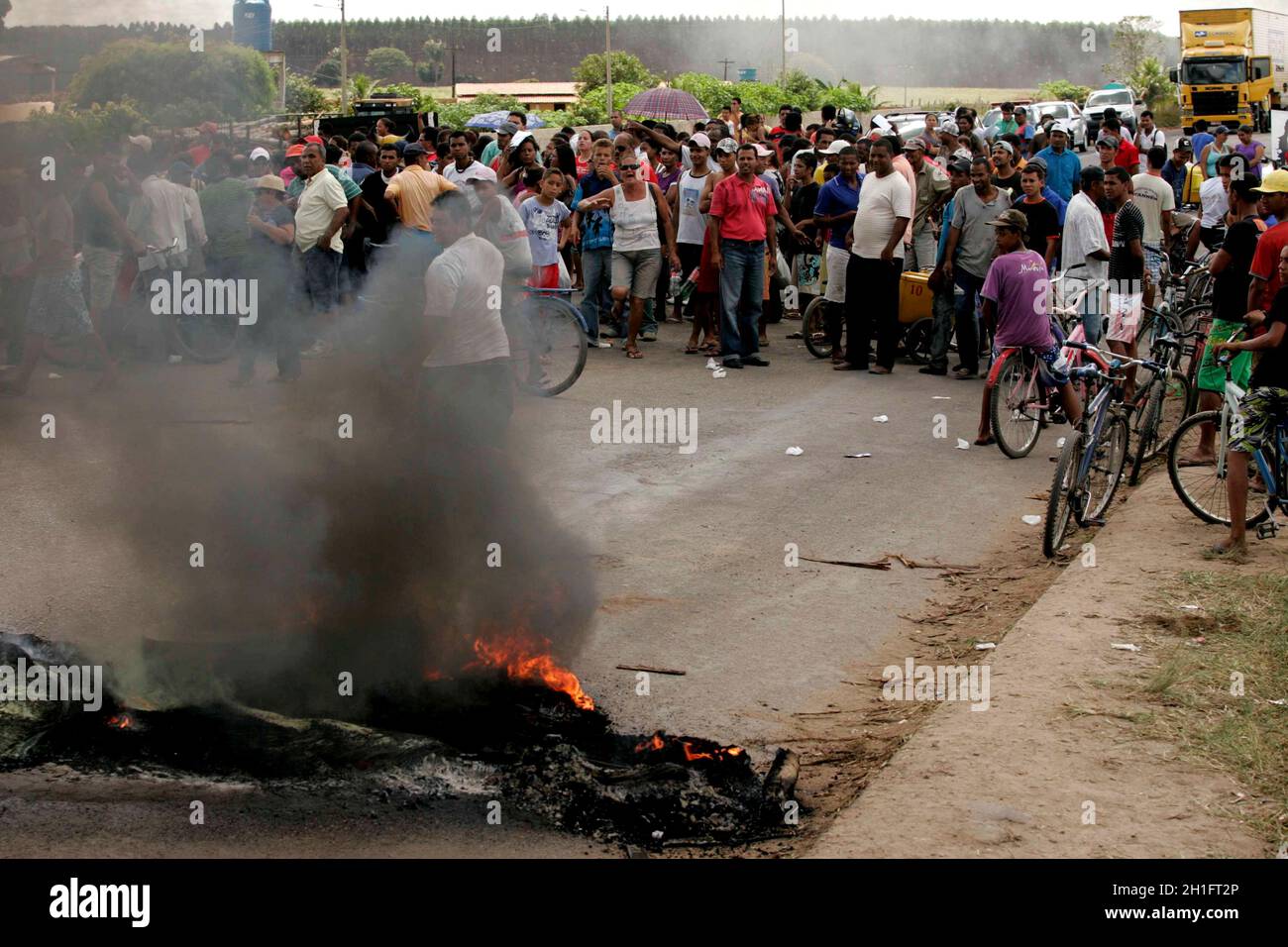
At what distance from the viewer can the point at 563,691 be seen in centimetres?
561

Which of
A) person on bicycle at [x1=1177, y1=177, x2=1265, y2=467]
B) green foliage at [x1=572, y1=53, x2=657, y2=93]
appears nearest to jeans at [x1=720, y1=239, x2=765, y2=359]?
person on bicycle at [x1=1177, y1=177, x2=1265, y2=467]

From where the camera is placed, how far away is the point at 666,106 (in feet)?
96.8

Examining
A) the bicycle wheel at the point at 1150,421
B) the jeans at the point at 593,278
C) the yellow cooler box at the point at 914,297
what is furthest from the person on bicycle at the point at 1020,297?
the jeans at the point at 593,278

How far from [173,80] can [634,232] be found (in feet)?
22.6

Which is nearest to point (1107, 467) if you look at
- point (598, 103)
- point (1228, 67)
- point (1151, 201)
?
point (1151, 201)

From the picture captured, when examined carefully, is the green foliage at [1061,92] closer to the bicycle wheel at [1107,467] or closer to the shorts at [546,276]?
the shorts at [546,276]

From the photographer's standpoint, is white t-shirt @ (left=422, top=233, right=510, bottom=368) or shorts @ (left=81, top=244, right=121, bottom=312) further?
shorts @ (left=81, top=244, right=121, bottom=312)

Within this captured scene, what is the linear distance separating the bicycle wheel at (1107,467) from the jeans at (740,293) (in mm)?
5113

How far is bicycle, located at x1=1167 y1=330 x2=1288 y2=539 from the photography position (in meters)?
7.57

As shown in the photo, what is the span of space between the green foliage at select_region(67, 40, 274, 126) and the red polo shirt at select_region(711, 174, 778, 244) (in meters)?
5.65

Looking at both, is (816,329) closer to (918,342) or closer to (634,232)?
(918,342)

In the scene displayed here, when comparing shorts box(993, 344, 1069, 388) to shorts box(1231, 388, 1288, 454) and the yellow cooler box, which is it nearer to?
shorts box(1231, 388, 1288, 454)

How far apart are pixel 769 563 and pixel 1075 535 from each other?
2093 millimetres

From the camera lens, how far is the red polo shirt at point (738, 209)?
42.8 ft
